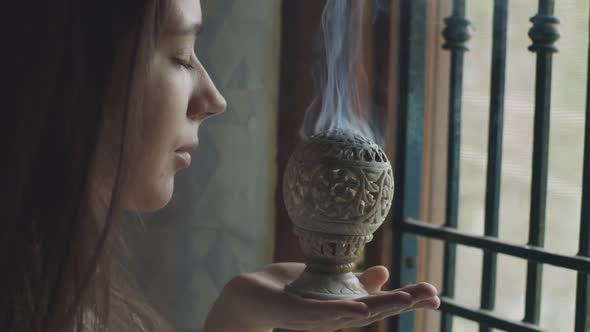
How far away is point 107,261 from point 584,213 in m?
0.74

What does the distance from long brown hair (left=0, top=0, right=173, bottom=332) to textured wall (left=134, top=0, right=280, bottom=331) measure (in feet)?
2.21

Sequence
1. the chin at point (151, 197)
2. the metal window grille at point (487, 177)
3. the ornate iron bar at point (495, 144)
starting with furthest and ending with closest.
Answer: the ornate iron bar at point (495, 144)
the metal window grille at point (487, 177)
the chin at point (151, 197)

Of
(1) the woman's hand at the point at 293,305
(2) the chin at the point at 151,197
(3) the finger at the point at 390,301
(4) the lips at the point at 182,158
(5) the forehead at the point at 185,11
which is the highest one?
(5) the forehead at the point at 185,11

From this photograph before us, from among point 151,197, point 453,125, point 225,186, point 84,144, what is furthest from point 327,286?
point 225,186

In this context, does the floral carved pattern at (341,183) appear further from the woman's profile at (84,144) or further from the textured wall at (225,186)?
the textured wall at (225,186)

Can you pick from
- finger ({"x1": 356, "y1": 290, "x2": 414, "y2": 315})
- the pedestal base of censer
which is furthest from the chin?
finger ({"x1": 356, "y1": 290, "x2": 414, "y2": 315})

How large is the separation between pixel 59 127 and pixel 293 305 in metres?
0.40

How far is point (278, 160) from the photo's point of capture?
1.63 m

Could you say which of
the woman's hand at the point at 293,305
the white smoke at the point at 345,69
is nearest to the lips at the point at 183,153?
the woman's hand at the point at 293,305

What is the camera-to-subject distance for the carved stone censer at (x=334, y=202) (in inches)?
35.7

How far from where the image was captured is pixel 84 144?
0.88m

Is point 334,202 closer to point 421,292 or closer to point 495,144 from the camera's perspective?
point 421,292

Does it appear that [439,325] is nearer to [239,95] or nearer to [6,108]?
[239,95]

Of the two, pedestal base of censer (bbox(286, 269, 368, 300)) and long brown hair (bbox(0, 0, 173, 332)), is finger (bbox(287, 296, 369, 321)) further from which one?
long brown hair (bbox(0, 0, 173, 332))
